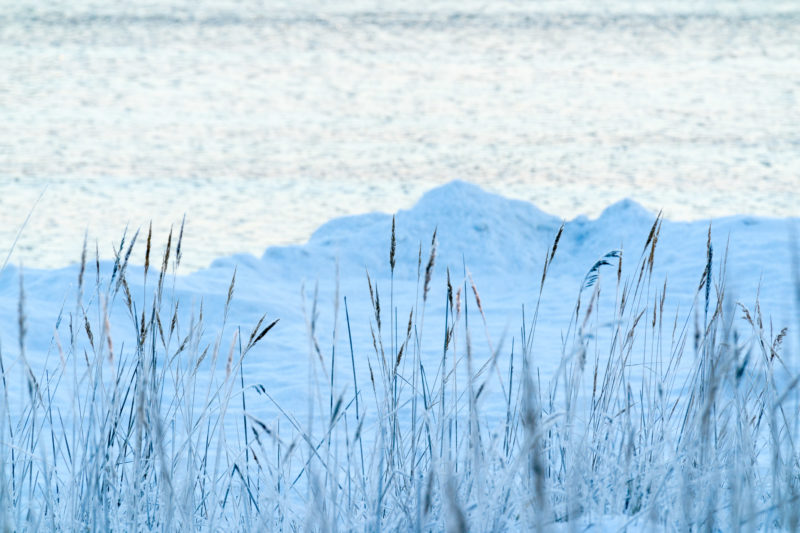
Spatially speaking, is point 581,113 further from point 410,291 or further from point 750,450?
point 750,450

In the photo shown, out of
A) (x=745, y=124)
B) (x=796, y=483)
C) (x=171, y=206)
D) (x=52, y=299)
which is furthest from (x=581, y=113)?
(x=796, y=483)

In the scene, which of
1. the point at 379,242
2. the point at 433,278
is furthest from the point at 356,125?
the point at 433,278

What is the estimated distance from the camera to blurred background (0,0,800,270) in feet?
30.0

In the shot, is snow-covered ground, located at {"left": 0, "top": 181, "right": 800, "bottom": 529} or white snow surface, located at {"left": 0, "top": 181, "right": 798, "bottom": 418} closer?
snow-covered ground, located at {"left": 0, "top": 181, "right": 800, "bottom": 529}

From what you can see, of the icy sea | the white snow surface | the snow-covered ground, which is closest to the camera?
the icy sea

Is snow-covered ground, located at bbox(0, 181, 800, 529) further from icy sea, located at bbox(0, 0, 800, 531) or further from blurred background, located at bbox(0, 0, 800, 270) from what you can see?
blurred background, located at bbox(0, 0, 800, 270)

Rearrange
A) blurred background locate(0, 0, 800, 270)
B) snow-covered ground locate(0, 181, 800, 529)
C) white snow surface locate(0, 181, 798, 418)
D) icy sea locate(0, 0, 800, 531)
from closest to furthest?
icy sea locate(0, 0, 800, 531) → snow-covered ground locate(0, 181, 800, 529) → white snow surface locate(0, 181, 798, 418) → blurred background locate(0, 0, 800, 270)

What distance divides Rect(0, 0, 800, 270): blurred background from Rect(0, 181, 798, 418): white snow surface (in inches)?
42.5

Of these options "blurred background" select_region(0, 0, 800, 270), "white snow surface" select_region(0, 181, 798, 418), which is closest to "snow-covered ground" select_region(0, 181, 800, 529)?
"white snow surface" select_region(0, 181, 798, 418)

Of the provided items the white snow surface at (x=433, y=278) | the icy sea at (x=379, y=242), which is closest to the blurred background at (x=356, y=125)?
the icy sea at (x=379, y=242)

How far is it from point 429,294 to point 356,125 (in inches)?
324

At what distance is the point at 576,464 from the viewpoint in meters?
2.05

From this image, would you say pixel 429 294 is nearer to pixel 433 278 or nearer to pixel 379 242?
pixel 433 278

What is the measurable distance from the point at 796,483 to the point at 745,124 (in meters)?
12.3
